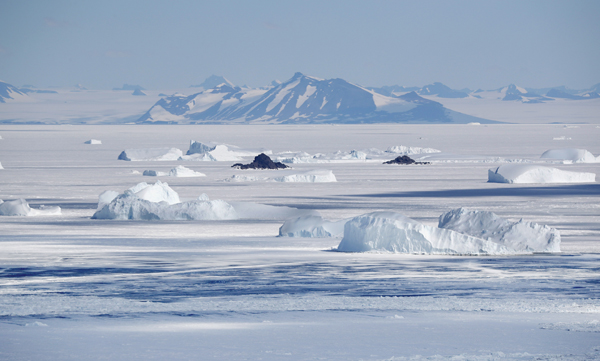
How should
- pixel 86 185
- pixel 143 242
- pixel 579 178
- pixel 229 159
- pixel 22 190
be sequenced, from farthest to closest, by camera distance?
pixel 229 159
pixel 579 178
pixel 86 185
pixel 22 190
pixel 143 242

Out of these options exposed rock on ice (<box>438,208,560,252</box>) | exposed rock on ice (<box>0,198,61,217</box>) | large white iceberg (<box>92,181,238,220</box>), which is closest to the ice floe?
large white iceberg (<box>92,181,238,220</box>)

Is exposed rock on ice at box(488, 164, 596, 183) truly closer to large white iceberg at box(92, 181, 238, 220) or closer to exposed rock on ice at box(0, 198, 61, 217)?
large white iceberg at box(92, 181, 238, 220)

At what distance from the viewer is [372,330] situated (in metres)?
6.38

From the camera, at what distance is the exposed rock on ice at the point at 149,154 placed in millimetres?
43250

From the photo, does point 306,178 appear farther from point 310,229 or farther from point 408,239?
point 408,239

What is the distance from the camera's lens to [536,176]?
26.0 meters

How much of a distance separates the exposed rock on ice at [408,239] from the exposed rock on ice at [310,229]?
1.67 metres

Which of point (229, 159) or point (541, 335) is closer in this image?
point (541, 335)

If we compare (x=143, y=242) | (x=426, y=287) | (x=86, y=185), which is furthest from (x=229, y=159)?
(x=426, y=287)

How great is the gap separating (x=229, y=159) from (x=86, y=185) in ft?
66.1

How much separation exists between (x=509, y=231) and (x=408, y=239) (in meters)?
1.25

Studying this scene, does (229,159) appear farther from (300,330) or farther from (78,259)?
(300,330)

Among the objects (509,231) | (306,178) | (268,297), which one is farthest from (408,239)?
(306,178)

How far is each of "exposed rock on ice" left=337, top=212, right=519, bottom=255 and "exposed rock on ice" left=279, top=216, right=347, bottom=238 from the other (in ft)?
5.49
